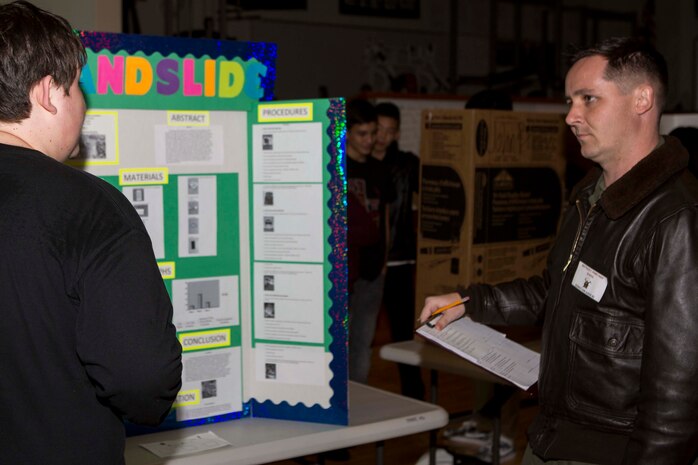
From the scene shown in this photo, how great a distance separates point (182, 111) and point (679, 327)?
1.10m

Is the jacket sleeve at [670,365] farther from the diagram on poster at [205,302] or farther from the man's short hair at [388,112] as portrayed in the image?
the man's short hair at [388,112]

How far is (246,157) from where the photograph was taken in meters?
1.99

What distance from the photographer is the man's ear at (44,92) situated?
1.17 meters

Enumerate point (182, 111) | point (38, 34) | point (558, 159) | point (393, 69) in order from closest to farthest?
point (38, 34) < point (182, 111) < point (558, 159) < point (393, 69)

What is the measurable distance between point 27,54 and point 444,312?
3.56 feet

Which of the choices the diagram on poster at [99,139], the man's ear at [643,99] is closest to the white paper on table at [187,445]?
the diagram on poster at [99,139]

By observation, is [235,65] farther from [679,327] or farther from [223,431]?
[679,327]

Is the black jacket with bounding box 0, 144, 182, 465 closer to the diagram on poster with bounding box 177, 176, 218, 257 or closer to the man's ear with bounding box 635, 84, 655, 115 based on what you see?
the diagram on poster with bounding box 177, 176, 218, 257

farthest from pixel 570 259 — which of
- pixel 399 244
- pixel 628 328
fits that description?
pixel 399 244

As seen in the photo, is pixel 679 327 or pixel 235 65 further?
pixel 235 65

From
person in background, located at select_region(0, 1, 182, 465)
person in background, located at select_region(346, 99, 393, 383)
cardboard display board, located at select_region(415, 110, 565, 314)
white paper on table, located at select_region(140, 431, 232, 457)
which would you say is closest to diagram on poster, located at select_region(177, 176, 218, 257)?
white paper on table, located at select_region(140, 431, 232, 457)

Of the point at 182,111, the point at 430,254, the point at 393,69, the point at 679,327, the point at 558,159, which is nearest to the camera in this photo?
the point at 679,327

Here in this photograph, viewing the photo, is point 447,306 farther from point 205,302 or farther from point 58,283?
point 58,283

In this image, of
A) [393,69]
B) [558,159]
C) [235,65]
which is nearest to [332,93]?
[393,69]
